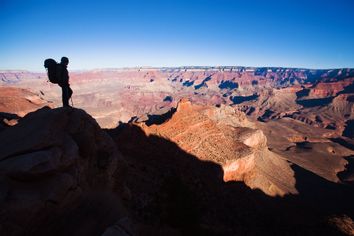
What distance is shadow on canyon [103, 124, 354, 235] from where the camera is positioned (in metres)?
18.8

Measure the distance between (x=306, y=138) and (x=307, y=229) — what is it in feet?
335

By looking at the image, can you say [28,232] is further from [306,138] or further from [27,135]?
[306,138]

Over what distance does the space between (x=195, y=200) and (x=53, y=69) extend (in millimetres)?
16758

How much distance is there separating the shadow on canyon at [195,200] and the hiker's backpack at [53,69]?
769 centimetres

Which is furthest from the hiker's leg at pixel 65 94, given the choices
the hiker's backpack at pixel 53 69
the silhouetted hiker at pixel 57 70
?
the hiker's backpack at pixel 53 69

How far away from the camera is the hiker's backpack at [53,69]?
1492 cm

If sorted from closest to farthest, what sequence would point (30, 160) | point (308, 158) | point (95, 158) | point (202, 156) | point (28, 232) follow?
1. point (28, 232)
2. point (30, 160)
3. point (95, 158)
4. point (202, 156)
5. point (308, 158)

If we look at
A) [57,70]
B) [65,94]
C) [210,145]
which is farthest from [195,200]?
[210,145]

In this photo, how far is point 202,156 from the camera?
3916 cm

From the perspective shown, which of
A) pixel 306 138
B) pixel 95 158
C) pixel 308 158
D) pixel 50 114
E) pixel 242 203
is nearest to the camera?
pixel 50 114

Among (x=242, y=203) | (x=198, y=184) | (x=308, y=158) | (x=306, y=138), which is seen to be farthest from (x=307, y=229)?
(x=306, y=138)

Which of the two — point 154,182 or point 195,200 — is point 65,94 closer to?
point 154,182

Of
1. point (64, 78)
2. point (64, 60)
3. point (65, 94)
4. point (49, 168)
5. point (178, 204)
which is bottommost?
point (178, 204)

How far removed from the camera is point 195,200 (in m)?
25.4
